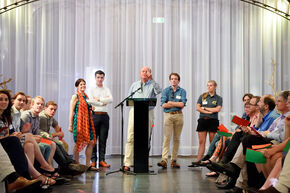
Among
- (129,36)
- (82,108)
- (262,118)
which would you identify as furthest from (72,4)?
(262,118)

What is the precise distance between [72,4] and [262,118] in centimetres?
467

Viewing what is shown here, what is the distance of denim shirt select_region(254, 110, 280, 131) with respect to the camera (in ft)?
14.4

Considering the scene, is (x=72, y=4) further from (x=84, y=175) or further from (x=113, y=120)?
(x=84, y=175)

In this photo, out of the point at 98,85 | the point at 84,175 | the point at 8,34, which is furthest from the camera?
the point at 8,34

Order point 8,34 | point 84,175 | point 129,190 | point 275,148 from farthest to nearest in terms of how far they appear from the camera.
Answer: point 8,34, point 84,175, point 129,190, point 275,148

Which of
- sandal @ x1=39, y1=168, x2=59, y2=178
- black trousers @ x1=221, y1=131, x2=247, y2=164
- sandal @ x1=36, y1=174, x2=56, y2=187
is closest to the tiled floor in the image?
sandal @ x1=36, y1=174, x2=56, y2=187

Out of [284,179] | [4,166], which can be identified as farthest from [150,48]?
[284,179]

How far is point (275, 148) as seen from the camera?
3424 millimetres

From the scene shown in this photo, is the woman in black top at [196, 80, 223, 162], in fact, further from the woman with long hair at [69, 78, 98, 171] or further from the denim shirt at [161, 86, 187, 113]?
the woman with long hair at [69, 78, 98, 171]

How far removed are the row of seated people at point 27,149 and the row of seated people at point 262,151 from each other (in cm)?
178

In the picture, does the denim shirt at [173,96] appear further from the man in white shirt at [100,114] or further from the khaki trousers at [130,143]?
the man in white shirt at [100,114]

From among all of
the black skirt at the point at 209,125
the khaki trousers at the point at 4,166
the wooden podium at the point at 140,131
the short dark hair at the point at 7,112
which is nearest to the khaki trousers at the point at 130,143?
the wooden podium at the point at 140,131

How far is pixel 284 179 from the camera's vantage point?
3004 millimetres

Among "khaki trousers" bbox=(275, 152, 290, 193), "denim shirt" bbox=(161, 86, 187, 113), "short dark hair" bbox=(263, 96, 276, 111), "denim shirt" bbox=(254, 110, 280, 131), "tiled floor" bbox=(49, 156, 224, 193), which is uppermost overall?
"denim shirt" bbox=(161, 86, 187, 113)
